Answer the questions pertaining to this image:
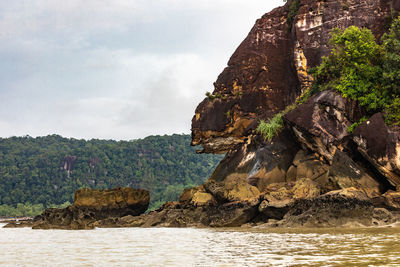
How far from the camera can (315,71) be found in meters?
29.0

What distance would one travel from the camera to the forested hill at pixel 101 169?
284ft

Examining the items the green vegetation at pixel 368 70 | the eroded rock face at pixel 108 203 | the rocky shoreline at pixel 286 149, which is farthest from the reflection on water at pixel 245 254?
the eroded rock face at pixel 108 203

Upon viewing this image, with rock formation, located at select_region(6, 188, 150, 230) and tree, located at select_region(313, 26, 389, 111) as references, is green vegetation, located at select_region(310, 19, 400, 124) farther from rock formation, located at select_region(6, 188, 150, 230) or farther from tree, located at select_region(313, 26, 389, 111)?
rock formation, located at select_region(6, 188, 150, 230)

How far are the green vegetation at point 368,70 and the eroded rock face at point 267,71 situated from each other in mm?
3525

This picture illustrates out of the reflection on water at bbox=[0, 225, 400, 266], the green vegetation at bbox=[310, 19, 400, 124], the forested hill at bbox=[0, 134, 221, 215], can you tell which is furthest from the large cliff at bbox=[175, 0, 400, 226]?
the forested hill at bbox=[0, 134, 221, 215]

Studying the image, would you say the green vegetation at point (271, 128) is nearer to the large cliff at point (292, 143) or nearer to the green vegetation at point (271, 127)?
the green vegetation at point (271, 127)

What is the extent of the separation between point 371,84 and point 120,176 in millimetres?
75970

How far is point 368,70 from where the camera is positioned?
24.5m

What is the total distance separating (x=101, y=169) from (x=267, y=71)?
66456mm

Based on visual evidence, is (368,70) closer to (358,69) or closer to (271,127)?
(358,69)

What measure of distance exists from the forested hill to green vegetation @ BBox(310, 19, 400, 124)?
183 feet

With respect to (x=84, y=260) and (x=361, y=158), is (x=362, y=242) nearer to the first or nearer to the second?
(x=84, y=260)

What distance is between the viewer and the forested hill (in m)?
86.5

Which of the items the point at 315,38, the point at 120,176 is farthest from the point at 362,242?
the point at 120,176
